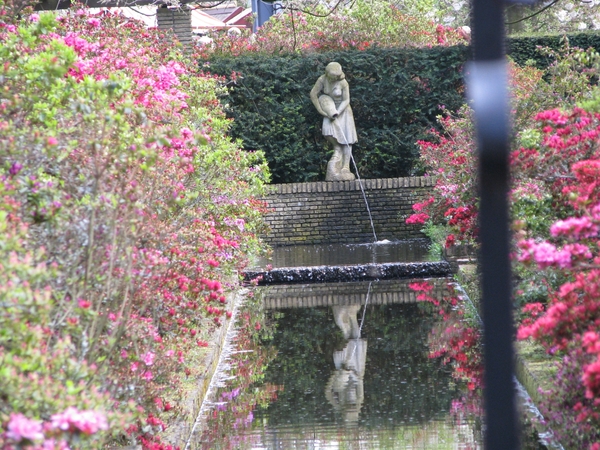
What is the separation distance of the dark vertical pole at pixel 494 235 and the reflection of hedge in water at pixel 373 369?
4.24m

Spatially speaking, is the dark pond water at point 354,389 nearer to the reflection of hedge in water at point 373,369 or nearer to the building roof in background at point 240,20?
the reflection of hedge in water at point 373,369

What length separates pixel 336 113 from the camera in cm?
1599

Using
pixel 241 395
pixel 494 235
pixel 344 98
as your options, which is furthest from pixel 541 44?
pixel 494 235

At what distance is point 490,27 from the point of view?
2.17 metres

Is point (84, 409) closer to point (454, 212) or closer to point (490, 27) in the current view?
point (490, 27)

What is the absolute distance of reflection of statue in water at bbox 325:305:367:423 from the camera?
6.77 m

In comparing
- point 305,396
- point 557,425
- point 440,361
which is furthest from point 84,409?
point 440,361

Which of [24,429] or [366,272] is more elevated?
[366,272]

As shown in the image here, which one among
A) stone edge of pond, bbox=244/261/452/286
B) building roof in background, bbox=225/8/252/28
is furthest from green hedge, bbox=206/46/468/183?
building roof in background, bbox=225/8/252/28

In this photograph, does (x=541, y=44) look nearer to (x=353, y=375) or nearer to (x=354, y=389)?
(x=353, y=375)

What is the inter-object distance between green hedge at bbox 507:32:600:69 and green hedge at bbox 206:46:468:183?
2.62 meters

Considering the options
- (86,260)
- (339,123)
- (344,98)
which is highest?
(344,98)

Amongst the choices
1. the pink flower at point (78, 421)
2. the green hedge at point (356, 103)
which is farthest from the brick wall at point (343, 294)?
the pink flower at point (78, 421)

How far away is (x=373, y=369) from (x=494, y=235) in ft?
18.8
